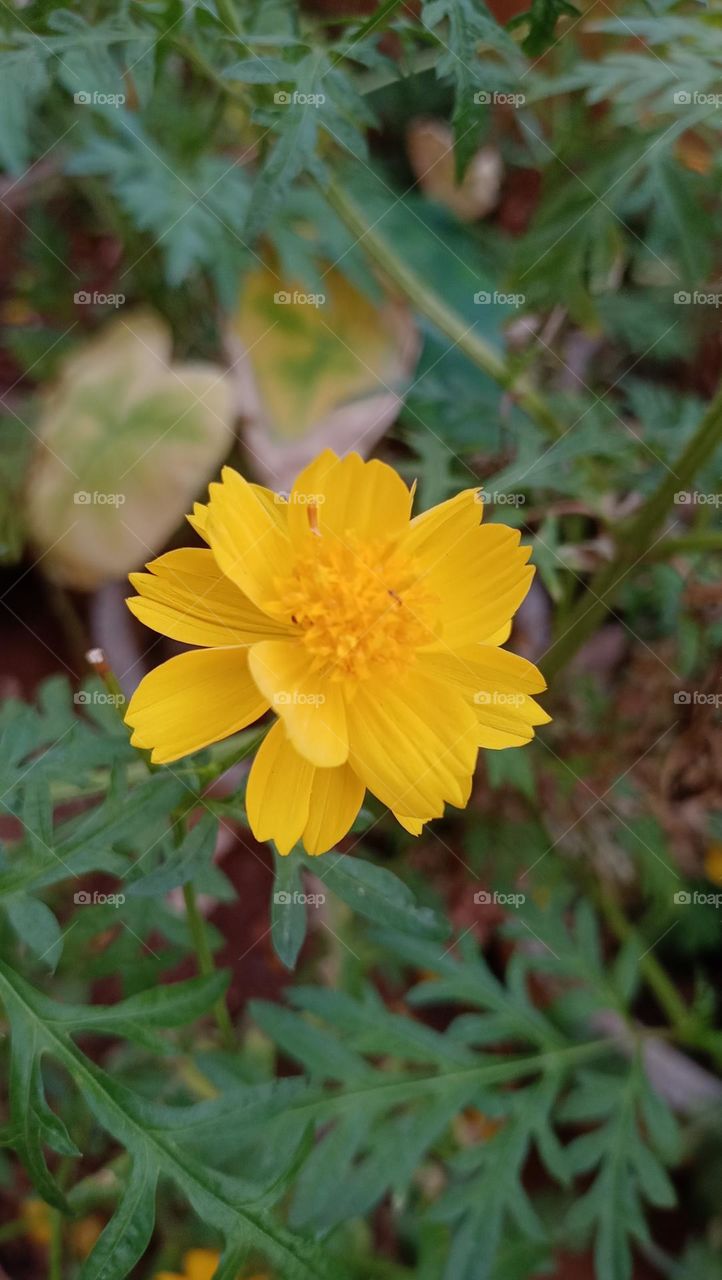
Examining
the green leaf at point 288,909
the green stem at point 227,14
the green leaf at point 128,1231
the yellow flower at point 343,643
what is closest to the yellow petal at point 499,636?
the yellow flower at point 343,643

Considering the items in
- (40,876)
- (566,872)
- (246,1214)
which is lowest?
(566,872)

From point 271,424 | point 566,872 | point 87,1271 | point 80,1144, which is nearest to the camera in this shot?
point 87,1271

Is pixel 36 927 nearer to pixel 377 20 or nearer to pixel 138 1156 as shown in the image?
pixel 138 1156

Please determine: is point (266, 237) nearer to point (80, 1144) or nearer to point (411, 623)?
point (411, 623)

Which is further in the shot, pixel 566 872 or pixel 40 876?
pixel 566 872

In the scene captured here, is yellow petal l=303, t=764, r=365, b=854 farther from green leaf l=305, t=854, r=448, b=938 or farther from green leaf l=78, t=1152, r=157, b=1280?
green leaf l=78, t=1152, r=157, b=1280

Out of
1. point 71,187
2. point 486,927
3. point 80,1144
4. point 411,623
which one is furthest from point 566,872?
point 71,187
